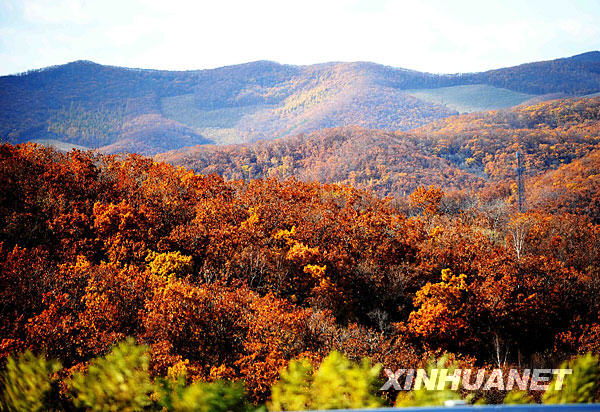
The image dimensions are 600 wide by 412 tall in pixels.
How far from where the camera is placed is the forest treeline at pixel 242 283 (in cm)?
1581

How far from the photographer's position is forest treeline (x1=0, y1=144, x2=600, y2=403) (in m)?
15.8

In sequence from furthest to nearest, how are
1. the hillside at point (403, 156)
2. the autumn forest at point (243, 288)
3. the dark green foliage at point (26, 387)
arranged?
the hillside at point (403, 156), the autumn forest at point (243, 288), the dark green foliage at point (26, 387)

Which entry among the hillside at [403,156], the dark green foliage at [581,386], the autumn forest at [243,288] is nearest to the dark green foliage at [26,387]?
the autumn forest at [243,288]

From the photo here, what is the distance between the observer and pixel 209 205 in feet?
98.0

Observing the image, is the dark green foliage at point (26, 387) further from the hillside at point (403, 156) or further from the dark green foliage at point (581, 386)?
the hillside at point (403, 156)

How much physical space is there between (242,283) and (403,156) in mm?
104966

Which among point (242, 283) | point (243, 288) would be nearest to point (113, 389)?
point (243, 288)

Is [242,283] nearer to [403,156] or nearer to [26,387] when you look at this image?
[26,387]

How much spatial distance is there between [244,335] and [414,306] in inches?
490

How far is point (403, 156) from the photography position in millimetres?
122375

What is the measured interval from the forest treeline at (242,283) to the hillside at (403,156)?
6894 cm

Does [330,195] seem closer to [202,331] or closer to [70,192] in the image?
[70,192]

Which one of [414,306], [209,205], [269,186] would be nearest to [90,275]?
[209,205]

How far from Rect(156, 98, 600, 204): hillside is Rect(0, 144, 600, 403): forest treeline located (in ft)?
226
